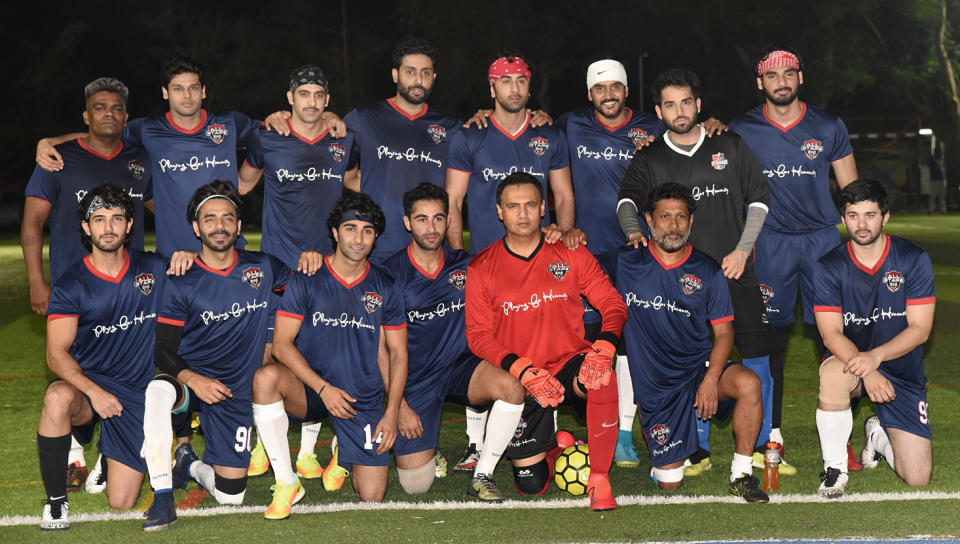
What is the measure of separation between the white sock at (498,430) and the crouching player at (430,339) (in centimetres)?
9

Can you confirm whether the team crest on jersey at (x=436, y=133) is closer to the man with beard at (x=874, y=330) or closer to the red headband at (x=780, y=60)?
the red headband at (x=780, y=60)

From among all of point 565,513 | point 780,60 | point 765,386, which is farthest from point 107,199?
point 780,60

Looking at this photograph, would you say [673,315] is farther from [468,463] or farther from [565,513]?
[468,463]

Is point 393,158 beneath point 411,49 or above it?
beneath

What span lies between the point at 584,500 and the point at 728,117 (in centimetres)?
3820

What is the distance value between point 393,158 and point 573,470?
2.36 meters

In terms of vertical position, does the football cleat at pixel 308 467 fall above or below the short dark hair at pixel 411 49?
below

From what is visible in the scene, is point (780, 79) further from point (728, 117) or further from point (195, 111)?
point (728, 117)

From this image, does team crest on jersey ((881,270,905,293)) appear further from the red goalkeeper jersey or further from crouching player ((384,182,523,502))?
crouching player ((384,182,523,502))

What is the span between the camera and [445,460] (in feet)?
21.9

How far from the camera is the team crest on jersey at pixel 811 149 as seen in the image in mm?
6691

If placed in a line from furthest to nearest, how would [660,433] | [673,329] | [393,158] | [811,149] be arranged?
1. [393,158]
2. [811,149]
3. [673,329]
4. [660,433]

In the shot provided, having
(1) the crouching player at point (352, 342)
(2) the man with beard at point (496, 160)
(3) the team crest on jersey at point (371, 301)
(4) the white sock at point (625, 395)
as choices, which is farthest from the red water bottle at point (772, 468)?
(3) the team crest on jersey at point (371, 301)

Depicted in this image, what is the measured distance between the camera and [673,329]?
6.01m
